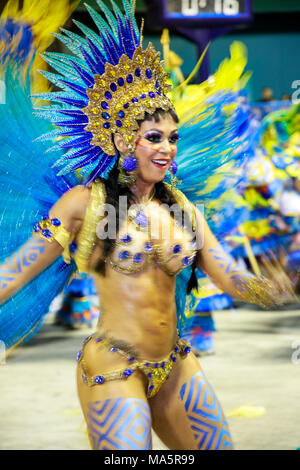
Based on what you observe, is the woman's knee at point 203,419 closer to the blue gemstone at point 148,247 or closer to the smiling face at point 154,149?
the blue gemstone at point 148,247

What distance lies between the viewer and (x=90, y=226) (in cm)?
242

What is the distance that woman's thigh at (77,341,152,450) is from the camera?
2262 mm

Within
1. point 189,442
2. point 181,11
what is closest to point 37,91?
point 189,442

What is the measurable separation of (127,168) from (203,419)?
83 cm

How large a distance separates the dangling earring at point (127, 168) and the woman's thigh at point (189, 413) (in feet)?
2.01

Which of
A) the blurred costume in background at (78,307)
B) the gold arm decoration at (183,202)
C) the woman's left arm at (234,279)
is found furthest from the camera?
the blurred costume in background at (78,307)

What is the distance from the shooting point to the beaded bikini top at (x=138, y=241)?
7.93ft

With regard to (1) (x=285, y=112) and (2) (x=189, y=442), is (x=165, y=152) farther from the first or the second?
(1) (x=285, y=112)

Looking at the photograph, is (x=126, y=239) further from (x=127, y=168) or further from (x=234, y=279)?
(x=234, y=279)

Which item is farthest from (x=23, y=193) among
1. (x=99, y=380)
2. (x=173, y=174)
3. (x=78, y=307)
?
(x=78, y=307)

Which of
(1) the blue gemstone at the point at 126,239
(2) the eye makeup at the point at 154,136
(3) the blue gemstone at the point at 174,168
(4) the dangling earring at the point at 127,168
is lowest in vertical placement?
(1) the blue gemstone at the point at 126,239

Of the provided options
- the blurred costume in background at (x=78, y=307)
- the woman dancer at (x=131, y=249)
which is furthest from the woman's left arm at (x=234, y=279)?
the blurred costume in background at (x=78, y=307)

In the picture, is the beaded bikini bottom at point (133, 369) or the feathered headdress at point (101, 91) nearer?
the beaded bikini bottom at point (133, 369)

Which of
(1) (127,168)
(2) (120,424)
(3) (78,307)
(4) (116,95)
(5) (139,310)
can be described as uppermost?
(4) (116,95)
